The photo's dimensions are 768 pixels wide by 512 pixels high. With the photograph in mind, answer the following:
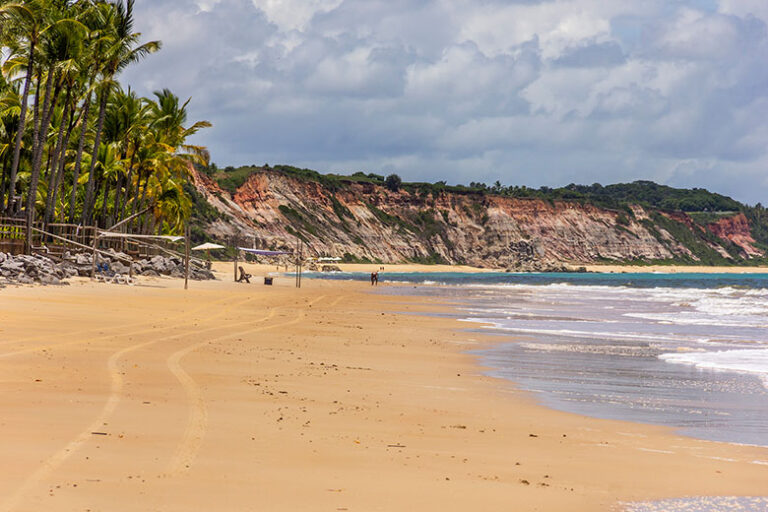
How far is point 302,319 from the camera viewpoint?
74.1 feet

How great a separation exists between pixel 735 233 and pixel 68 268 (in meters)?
191

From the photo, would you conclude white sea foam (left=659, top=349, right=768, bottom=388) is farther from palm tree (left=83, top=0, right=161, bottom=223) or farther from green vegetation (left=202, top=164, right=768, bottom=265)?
green vegetation (left=202, top=164, right=768, bottom=265)

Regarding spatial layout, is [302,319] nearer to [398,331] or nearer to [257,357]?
[398,331]

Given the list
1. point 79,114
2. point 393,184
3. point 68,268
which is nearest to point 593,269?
point 393,184

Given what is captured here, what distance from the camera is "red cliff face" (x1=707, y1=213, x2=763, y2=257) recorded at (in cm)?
19325

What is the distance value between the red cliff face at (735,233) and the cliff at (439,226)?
7810mm

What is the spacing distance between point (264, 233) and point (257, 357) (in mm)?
109881

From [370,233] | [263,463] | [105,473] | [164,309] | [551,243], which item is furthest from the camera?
[551,243]

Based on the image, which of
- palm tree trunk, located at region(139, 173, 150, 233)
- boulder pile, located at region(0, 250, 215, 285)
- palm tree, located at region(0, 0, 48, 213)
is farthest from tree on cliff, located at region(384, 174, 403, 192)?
palm tree, located at region(0, 0, 48, 213)

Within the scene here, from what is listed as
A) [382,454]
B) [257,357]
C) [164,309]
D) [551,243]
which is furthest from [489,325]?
[551,243]

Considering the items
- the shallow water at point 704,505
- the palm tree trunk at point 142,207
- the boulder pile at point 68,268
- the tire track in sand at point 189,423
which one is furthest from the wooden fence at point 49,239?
the shallow water at point 704,505

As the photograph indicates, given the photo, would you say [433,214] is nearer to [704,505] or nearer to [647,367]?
[647,367]

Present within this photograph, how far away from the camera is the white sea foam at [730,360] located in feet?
42.2

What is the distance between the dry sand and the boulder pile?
42.4 ft
